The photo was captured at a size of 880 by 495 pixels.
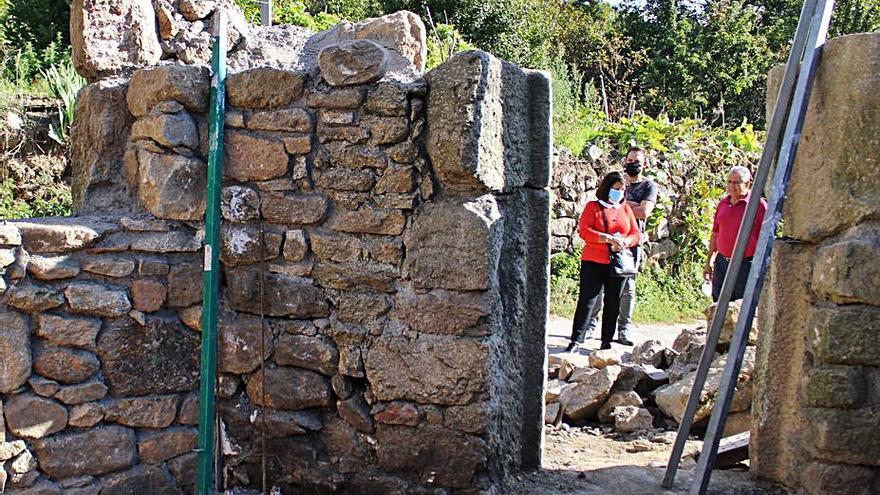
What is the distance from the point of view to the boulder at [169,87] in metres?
3.40

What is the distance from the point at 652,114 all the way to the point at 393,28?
13329 mm

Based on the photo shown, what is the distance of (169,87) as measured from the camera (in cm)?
339

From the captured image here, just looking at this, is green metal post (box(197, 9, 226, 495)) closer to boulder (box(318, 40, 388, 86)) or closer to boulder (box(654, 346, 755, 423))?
boulder (box(318, 40, 388, 86))

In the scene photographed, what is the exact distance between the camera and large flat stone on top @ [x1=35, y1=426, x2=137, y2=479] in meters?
3.15

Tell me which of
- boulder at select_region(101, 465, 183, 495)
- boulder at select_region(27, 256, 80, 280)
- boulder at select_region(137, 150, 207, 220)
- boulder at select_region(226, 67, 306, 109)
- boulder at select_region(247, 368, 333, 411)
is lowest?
boulder at select_region(101, 465, 183, 495)

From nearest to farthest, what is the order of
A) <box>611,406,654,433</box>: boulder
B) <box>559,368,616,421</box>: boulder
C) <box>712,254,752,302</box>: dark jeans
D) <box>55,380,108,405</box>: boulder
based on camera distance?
1. <box>55,380,108,405</box>: boulder
2. <box>611,406,654,433</box>: boulder
3. <box>559,368,616,421</box>: boulder
4. <box>712,254,752,302</box>: dark jeans

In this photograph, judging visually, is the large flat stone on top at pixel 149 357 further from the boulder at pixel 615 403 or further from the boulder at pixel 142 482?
the boulder at pixel 615 403

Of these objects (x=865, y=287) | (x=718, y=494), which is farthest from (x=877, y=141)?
(x=718, y=494)

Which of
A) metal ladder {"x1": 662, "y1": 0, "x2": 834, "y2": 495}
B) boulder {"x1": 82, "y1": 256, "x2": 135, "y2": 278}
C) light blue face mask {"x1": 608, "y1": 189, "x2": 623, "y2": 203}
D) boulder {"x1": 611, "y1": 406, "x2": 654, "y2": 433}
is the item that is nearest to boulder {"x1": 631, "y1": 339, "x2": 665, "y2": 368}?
boulder {"x1": 611, "y1": 406, "x2": 654, "y2": 433}

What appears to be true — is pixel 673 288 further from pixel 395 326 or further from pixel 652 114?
pixel 652 114

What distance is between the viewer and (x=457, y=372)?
10.8 ft

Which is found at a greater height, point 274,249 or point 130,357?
point 274,249

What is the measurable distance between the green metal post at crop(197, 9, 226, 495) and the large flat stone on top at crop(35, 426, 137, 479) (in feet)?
0.92

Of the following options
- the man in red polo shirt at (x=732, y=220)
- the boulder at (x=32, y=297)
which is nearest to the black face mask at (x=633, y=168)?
the man in red polo shirt at (x=732, y=220)
